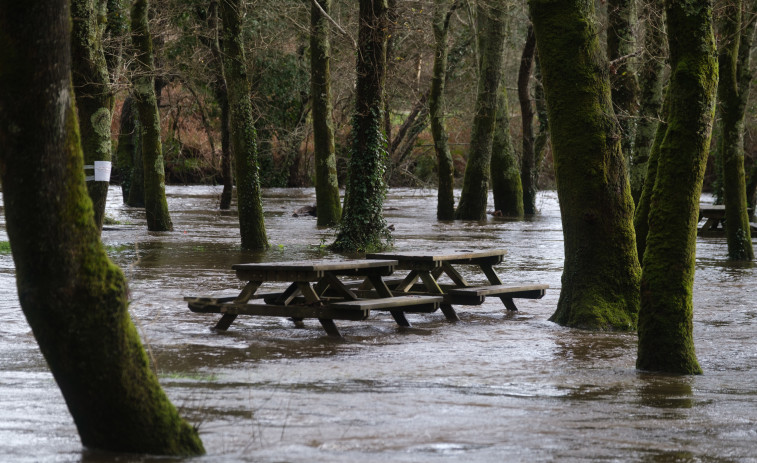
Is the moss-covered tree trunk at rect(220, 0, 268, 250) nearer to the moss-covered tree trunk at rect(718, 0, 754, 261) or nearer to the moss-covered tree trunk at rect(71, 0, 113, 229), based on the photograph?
the moss-covered tree trunk at rect(71, 0, 113, 229)

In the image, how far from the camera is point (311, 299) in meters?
9.98

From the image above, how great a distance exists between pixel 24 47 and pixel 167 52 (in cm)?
2849

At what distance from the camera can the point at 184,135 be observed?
46688 millimetres

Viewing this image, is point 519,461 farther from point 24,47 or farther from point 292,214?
point 292,214

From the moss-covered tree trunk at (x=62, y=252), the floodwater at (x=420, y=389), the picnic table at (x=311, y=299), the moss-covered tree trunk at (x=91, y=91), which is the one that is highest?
the moss-covered tree trunk at (x=91, y=91)

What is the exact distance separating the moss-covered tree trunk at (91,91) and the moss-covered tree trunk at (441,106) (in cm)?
1610

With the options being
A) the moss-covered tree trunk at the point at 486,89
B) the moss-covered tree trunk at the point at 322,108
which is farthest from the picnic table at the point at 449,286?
the moss-covered tree trunk at the point at 486,89

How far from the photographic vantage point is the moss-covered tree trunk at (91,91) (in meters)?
14.0

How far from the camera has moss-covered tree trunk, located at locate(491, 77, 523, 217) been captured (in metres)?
33.3

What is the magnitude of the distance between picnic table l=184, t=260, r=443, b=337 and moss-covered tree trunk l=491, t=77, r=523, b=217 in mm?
22566

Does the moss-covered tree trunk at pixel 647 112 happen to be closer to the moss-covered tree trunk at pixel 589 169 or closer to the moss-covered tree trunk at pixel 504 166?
the moss-covered tree trunk at pixel 589 169

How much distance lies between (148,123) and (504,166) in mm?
14580

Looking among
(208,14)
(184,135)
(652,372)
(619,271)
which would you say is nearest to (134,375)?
(652,372)

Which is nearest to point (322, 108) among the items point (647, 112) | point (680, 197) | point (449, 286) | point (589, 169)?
point (647, 112)
